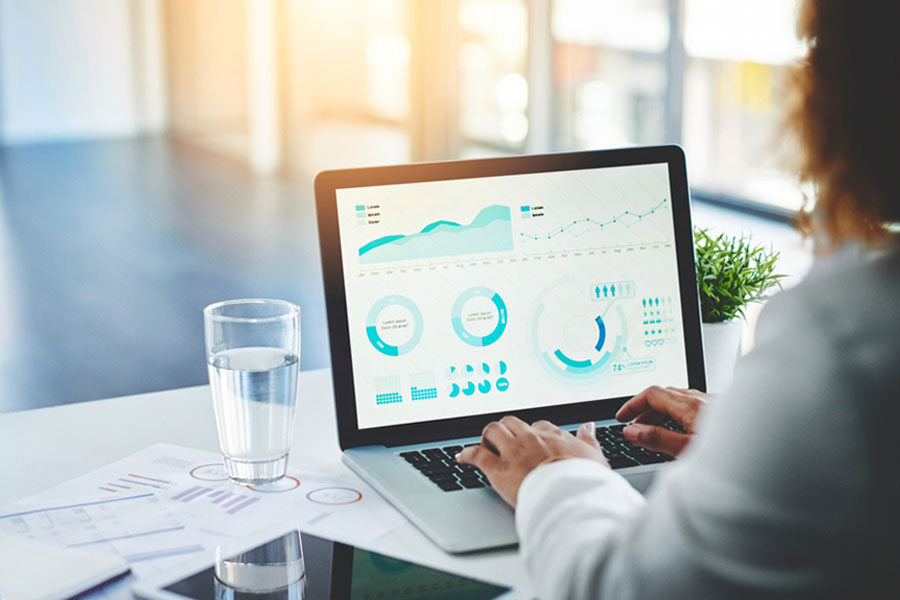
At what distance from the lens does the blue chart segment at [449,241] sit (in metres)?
1.05

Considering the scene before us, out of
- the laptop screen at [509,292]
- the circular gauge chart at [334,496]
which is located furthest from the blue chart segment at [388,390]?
the circular gauge chart at [334,496]

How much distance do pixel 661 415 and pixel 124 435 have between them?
0.56m

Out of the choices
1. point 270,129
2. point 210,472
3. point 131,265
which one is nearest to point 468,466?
point 210,472

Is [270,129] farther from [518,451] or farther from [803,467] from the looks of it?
[803,467]

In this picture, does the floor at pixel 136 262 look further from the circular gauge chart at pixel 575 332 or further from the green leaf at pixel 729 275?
the circular gauge chart at pixel 575 332

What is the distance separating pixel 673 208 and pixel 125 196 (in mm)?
5631

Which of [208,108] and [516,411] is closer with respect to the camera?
[516,411]

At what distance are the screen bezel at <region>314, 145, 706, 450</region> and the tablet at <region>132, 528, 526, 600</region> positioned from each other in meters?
0.21

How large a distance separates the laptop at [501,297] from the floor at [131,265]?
101 inches

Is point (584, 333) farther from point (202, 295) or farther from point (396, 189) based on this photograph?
point (202, 295)

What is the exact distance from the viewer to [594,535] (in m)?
0.65

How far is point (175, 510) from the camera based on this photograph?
0.91 m

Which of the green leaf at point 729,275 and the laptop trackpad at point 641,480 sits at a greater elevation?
the green leaf at point 729,275

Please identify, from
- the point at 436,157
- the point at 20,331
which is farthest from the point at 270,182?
the point at 20,331
